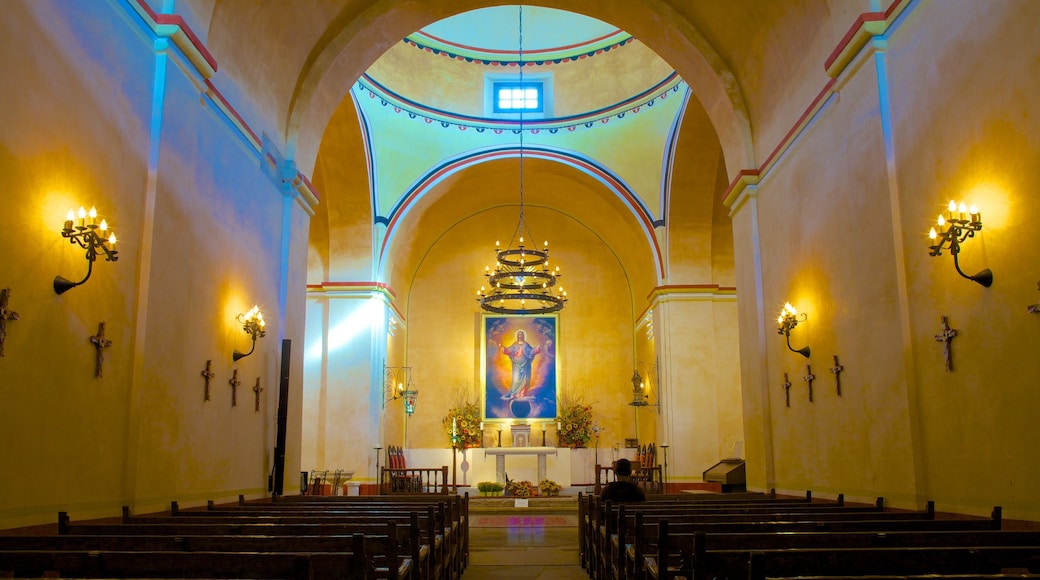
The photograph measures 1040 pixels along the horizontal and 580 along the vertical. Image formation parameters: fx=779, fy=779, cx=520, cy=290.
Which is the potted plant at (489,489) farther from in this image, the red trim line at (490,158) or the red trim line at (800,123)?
the red trim line at (800,123)

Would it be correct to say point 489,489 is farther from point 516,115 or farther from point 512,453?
point 516,115

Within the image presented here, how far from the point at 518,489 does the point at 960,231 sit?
12412mm

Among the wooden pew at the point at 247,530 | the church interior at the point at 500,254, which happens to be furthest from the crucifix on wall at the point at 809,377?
the wooden pew at the point at 247,530

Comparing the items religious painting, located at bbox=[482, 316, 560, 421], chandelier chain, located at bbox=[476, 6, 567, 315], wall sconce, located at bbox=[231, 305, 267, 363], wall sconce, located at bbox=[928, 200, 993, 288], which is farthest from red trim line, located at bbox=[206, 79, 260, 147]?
religious painting, located at bbox=[482, 316, 560, 421]

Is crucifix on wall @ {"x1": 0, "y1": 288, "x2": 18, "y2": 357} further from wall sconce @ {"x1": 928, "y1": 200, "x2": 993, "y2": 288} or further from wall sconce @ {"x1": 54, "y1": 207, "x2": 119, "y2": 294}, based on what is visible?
wall sconce @ {"x1": 928, "y1": 200, "x2": 993, "y2": 288}

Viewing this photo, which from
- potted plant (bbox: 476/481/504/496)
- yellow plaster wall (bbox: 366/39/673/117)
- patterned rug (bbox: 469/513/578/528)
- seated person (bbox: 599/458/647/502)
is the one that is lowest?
patterned rug (bbox: 469/513/578/528)

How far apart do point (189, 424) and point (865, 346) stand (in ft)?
19.1

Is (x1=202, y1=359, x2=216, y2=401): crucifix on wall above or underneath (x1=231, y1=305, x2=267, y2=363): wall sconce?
underneath

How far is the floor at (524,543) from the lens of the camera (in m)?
7.81

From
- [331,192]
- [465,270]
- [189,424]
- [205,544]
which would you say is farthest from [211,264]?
[465,270]

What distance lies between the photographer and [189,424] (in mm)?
6645

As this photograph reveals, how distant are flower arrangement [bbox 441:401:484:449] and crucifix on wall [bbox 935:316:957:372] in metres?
14.6

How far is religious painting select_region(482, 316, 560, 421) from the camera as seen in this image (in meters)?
19.9

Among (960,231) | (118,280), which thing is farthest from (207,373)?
(960,231)
